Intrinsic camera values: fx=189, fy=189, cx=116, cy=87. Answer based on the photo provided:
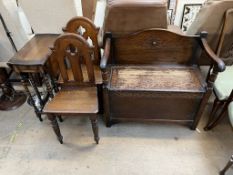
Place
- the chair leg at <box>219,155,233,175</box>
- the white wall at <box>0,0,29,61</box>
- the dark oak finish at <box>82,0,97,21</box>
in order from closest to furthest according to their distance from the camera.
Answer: the chair leg at <box>219,155,233,175</box> → the white wall at <box>0,0,29,61</box> → the dark oak finish at <box>82,0,97,21</box>

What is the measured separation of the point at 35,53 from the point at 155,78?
1.01m

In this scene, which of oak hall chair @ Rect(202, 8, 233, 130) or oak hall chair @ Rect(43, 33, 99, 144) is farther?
oak hall chair @ Rect(202, 8, 233, 130)

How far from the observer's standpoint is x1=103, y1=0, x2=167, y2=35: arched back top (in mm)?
1330

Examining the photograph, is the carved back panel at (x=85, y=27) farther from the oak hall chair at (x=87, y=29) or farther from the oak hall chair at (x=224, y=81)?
the oak hall chair at (x=224, y=81)

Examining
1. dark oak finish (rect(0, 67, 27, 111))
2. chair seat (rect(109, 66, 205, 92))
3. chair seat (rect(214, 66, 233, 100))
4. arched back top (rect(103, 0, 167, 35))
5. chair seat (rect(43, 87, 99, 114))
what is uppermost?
arched back top (rect(103, 0, 167, 35))

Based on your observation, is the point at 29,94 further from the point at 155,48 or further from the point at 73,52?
the point at 155,48

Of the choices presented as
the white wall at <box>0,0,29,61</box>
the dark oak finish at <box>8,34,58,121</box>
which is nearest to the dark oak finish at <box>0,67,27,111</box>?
the white wall at <box>0,0,29,61</box>

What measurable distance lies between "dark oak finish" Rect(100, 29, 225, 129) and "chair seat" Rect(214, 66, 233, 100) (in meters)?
0.13

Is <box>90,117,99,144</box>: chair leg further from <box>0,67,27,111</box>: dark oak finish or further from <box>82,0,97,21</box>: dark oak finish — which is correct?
<box>82,0,97,21</box>: dark oak finish

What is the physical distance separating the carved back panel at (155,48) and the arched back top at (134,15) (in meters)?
0.06

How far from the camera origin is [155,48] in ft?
4.93

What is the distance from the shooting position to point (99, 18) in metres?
2.12

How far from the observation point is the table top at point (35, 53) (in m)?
1.46

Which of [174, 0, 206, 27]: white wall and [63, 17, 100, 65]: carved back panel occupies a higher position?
[63, 17, 100, 65]: carved back panel
